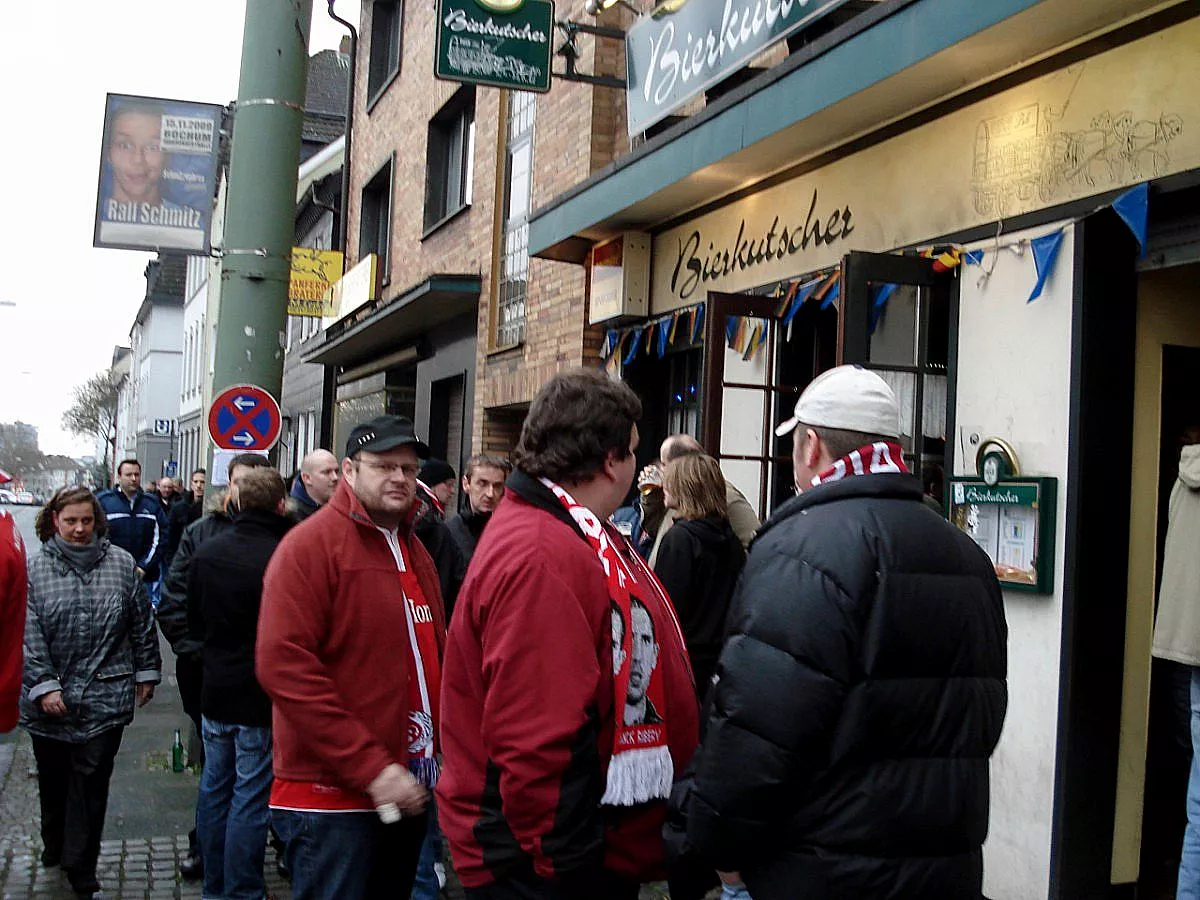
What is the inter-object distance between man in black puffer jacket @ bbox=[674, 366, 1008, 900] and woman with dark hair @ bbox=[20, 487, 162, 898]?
3885 millimetres

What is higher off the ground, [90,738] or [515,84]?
[515,84]

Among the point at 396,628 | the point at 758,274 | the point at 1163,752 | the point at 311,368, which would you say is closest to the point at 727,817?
the point at 396,628

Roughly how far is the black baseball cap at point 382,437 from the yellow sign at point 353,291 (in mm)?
12822

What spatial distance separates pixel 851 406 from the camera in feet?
8.81

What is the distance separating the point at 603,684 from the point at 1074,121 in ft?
12.7

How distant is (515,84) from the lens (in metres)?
9.56

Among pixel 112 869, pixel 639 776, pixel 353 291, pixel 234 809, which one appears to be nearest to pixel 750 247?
pixel 234 809

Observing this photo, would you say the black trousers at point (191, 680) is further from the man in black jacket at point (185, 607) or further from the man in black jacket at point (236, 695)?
the man in black jacket at point (236, 695)

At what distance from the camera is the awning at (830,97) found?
16.5 feet

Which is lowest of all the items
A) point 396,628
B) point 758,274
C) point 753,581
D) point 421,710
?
point 421,710

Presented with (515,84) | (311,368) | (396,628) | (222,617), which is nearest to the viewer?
(396,628)

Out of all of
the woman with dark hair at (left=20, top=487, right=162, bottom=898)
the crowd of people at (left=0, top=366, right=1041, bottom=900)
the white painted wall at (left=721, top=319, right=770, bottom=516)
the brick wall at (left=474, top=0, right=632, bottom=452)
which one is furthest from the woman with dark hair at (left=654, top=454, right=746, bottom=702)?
the brick wall at (left=474, top=0, right=632, bottom=452)

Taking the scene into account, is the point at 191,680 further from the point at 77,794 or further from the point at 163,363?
the point at 163,363

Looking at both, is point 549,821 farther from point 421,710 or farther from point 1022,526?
point 1022,526
